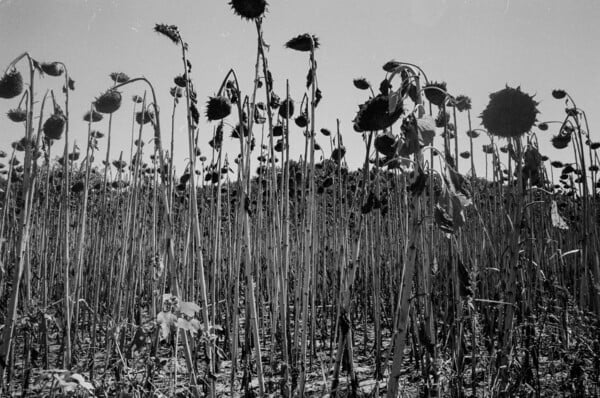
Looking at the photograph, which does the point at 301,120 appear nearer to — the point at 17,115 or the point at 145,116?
the point at 145,116

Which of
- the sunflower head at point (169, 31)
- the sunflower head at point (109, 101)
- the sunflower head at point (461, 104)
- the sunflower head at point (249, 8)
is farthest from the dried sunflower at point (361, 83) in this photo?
the sunflower head at point (109, 101)

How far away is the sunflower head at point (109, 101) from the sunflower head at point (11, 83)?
0.24 m

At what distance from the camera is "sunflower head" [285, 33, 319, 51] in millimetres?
1357

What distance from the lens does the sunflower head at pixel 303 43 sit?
1357 millimetres

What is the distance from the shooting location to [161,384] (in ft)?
6.27

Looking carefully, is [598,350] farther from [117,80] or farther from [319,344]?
[117,80]

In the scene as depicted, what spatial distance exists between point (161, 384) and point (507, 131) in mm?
1883

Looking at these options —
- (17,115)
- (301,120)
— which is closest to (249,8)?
(301,120)

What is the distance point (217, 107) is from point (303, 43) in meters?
0.39

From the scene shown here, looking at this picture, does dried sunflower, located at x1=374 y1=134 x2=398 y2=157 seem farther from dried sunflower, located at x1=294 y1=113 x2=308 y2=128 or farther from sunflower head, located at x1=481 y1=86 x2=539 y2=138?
dried sunflower, located at x1=294 y1=113 x2=308 y2=128

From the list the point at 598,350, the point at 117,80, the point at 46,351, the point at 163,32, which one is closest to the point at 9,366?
the point at 46,351

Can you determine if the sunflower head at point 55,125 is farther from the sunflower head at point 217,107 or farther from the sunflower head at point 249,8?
the sunflower head at point 249,8

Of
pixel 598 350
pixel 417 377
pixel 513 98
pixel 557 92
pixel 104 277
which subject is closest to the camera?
pixel 513 98

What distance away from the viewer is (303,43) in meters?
1.38
